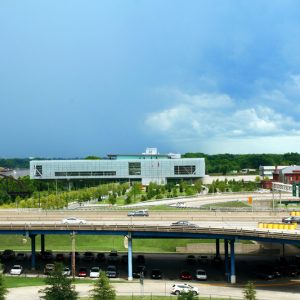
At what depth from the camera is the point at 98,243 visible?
91.6m

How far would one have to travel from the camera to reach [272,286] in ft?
204

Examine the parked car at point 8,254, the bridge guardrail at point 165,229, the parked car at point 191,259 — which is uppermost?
the bridge guardrail at point 165,229

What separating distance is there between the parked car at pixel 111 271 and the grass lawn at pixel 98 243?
16.1 m

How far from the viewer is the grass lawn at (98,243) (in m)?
87.6

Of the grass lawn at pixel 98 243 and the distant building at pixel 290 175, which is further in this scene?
the distant building at pixel 290 175

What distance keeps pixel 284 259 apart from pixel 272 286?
53.5ft

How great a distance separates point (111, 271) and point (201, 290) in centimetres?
1286

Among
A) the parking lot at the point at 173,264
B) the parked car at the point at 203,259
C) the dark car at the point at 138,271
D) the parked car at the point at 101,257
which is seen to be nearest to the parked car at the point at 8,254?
the parking lot at the point at 173,264

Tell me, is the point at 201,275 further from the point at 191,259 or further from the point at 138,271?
the point at 191,259

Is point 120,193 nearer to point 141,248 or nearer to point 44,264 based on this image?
point 141,248

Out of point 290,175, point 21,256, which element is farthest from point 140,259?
point 290,175

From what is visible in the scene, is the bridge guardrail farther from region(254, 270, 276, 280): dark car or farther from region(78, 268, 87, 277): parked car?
region(254, 270, 276, 280): dark car

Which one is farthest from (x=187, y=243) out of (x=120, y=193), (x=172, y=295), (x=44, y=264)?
(x=120, y=193)

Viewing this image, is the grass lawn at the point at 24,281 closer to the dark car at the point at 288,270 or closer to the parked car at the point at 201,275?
the parked car at the point at 201,275
